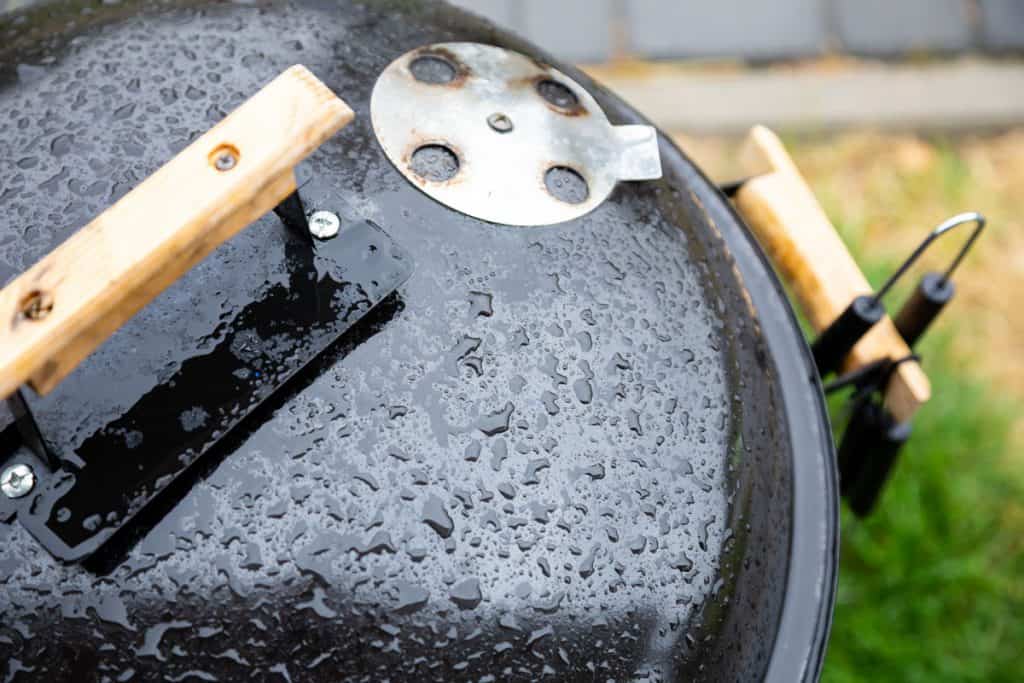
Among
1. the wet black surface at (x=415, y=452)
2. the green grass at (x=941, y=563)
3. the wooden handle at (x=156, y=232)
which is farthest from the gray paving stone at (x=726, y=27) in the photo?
the wooden handle at (x=156, y=232)

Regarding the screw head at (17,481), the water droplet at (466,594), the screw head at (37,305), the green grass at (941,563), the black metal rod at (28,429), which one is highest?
the screw head at (37,305)

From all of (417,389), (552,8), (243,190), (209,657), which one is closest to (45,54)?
(243,190)

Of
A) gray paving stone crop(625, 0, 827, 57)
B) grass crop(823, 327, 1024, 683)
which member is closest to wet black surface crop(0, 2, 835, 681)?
grass crop(823, 327, 1024, 683)

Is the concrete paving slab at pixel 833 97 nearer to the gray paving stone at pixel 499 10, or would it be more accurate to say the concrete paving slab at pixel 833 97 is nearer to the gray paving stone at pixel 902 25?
the gray paving stone at pixel 902 25

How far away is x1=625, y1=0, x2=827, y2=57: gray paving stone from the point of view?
3971 mm

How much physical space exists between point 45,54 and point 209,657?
33.0 inches

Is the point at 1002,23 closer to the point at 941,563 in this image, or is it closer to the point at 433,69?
the point at 941,563

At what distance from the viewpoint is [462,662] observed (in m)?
1.11

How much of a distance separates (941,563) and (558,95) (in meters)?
2.11

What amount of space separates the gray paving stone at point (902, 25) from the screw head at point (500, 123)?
3.08m

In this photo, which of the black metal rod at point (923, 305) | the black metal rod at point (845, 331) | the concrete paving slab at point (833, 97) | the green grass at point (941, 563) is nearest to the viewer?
the black metal rod at point (845, 331)

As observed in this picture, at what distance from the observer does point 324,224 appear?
49.0 inches

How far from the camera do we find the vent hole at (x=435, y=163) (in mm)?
1318

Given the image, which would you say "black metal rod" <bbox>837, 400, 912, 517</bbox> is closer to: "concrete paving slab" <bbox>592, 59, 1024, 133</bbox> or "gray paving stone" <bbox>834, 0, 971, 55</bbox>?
"concrete paving slab" <bbox>592, 59, 1024, 133</bbox>
